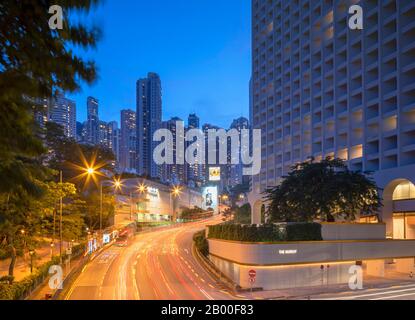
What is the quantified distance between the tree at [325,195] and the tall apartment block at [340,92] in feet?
18.4

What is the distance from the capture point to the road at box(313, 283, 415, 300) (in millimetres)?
29641

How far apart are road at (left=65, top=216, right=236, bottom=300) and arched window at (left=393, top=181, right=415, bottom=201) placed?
24660mm

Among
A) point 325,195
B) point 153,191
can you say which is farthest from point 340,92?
point 153,191

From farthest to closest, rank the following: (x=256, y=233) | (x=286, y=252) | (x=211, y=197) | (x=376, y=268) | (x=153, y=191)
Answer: (x=211, y=197), (x=153, y=191), (x=376, y=268), (x=256, y=233), (x=286, y=252)

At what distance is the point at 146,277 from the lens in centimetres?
3941

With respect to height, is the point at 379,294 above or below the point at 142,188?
below

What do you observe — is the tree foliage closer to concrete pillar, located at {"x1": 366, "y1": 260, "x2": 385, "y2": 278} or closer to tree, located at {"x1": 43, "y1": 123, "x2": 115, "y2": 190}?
concrete pillar, located at {"x1": 366, "y1": 260, "x2": 385, "y2": 278}

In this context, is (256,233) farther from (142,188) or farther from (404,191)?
(142,188)

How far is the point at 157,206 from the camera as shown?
122 m

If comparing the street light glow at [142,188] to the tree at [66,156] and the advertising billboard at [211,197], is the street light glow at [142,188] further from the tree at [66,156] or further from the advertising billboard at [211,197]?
the advertising billboard at [211,197]

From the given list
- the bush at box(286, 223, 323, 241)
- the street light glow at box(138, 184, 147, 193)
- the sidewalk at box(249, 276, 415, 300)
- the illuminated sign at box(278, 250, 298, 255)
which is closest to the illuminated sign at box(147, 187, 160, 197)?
the street light glow at box(138, 184, 147, 193)

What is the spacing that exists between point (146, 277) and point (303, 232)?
49.4 ft

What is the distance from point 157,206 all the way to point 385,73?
8333cm
